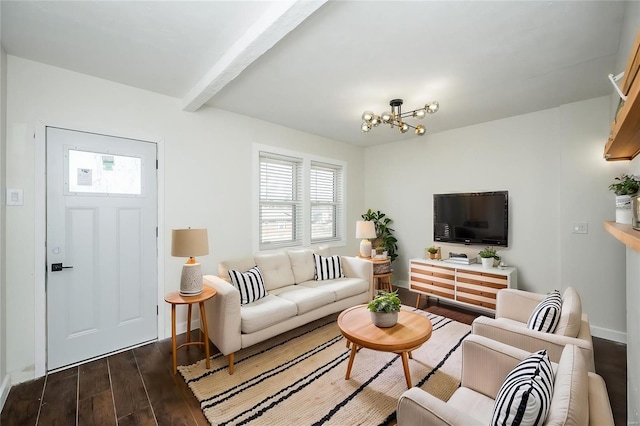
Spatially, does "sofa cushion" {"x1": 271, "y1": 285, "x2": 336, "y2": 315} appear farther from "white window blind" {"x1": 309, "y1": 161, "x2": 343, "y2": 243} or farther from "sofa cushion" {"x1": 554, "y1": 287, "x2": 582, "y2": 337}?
"sofa cushion" {"x1": 554, "y1": 287, "x2": 582, "y2": 337}

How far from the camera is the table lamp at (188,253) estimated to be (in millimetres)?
2477

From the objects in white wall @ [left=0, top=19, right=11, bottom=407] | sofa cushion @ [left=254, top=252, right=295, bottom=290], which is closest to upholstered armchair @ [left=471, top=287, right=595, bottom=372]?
sofa cushion @ [left=254, top=252, right=295, bottom=290]

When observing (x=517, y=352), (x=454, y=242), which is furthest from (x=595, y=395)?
(x=454, y=242)

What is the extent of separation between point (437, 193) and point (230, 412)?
3.87 meters

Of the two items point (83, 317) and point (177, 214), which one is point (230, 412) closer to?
point (83, 317)

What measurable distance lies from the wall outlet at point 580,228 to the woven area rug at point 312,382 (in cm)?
189

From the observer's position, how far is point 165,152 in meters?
2.94

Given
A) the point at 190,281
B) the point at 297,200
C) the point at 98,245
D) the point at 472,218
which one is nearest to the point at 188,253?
the point at 190,281

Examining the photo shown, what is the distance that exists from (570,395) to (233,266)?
2.81 m

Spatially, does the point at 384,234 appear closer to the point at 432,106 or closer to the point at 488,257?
the point at 488,257

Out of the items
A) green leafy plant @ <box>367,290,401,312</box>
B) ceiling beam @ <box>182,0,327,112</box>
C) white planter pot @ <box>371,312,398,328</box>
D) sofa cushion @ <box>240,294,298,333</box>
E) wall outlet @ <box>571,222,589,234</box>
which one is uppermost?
ceiling beam @ <box>182,0,327,112</box>

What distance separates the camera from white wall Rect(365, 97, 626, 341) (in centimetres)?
299

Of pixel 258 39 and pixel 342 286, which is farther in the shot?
pixel 342 286

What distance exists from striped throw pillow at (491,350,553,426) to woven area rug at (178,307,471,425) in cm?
106
